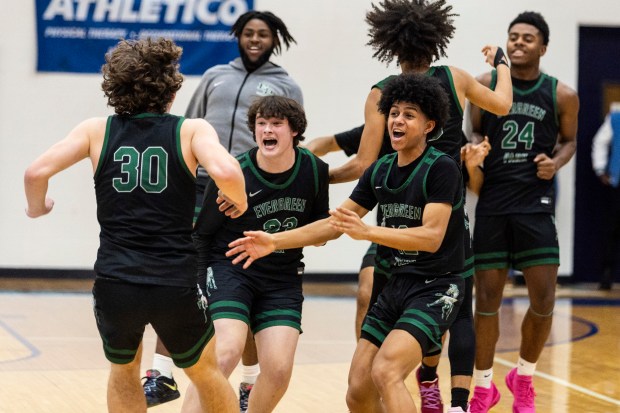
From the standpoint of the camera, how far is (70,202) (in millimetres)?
11117

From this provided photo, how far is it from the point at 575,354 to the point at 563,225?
425 cm

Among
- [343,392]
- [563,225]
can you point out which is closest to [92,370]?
Answer: [343,392]

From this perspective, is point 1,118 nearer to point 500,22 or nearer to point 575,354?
point 500,22

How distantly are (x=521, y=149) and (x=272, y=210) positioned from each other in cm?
178

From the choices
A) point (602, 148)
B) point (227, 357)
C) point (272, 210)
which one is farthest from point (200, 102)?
point (602, 148)

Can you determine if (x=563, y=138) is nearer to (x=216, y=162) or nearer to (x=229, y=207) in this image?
(x=229, y=207)

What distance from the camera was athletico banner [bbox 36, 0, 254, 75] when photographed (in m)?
11.0

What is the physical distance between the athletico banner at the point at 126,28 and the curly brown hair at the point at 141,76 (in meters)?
6.88

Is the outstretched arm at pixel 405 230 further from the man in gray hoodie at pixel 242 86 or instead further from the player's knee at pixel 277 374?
the man in gray hoodie at pixel 242 86

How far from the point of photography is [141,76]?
159 inches

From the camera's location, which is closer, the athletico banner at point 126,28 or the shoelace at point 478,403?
the shoelace at point 478,403

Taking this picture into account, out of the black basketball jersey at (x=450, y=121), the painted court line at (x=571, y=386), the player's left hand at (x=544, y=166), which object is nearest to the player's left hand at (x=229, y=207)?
the black basketball jersey at (x=450, y=121)

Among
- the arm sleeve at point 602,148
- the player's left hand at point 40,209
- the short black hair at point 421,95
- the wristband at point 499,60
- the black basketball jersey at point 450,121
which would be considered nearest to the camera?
the player's left hand at point 40,209

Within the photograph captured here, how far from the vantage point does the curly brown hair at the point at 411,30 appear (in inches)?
198
